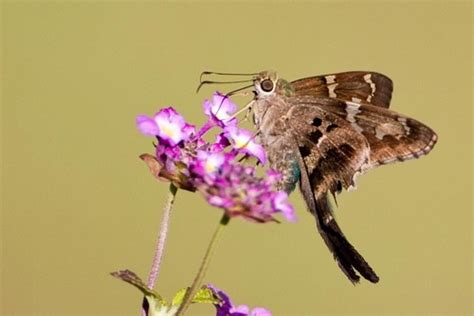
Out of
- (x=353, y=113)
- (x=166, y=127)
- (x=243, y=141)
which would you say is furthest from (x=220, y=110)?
(x=353, y=113)

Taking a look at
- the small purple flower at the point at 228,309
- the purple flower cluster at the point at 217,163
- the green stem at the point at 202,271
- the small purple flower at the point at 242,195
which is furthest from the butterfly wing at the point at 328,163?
the green stem at the point at 202,271

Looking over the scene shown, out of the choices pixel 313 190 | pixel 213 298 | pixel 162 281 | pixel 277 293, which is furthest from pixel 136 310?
pixel 213 298

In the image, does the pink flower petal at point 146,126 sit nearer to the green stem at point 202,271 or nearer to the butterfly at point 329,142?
the green stem at point 202,271

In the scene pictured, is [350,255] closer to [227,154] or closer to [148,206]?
[227,154]

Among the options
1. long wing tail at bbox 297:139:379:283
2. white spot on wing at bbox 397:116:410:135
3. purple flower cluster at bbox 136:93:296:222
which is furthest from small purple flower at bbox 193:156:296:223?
white spot on wing at bbox 397:116:410:135

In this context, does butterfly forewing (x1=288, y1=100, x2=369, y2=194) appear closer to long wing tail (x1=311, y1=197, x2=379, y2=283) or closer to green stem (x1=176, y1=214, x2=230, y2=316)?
long wing tail (x1=311, y1=197, x2=379, y2=283)

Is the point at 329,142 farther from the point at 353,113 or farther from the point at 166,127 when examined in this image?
the point at 166,127
